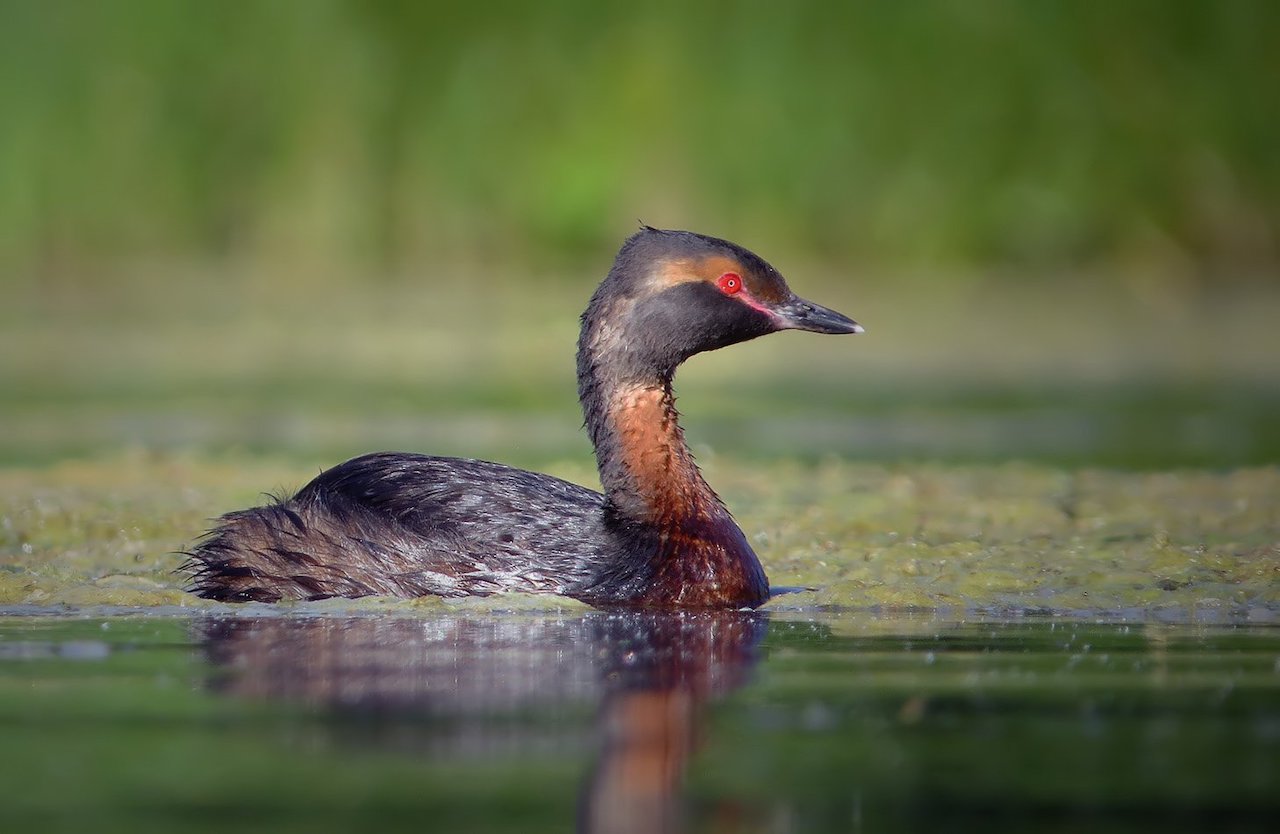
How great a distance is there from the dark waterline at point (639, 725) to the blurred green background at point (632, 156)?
41.7 ft

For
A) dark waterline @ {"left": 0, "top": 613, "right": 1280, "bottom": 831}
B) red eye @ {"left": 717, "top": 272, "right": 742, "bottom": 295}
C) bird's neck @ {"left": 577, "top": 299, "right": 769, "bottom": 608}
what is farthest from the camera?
red eye @ {"left": 717, "top": 272, "right": 742, "bottom": 295}

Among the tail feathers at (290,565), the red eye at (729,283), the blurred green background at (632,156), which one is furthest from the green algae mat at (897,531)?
the blurred green background at (632,156)

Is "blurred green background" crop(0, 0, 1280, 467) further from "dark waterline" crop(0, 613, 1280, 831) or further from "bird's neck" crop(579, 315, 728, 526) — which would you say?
"dark waterline" crop(0, 613, 1280, 831)

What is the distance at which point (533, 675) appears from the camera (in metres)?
5.99

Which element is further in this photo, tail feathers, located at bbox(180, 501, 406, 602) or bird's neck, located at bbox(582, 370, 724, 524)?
bird's neck, located at bbox(582, 370, 724, 524)

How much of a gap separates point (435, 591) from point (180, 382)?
9.13 metres

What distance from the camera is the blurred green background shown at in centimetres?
2105

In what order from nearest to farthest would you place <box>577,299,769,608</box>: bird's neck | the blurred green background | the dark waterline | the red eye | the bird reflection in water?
the dark waterline → the bird reflection in water → <box>577,299,769,608</box>: bird's neck → the red eye → the blurred green background

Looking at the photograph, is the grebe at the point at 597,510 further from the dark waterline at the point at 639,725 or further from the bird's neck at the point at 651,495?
the dark waterline at the point at 639,725

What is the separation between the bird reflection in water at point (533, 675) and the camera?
15.9ft

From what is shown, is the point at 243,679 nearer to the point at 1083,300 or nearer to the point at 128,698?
A: the point at 128,698

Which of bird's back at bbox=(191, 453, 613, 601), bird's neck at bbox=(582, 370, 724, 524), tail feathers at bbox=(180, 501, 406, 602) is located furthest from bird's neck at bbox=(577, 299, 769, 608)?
tail feathers at bbox=(180, 501, 406, 602)

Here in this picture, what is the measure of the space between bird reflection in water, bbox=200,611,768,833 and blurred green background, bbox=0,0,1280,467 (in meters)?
12.4

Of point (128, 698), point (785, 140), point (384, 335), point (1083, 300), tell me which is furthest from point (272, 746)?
point (1083, 300)
